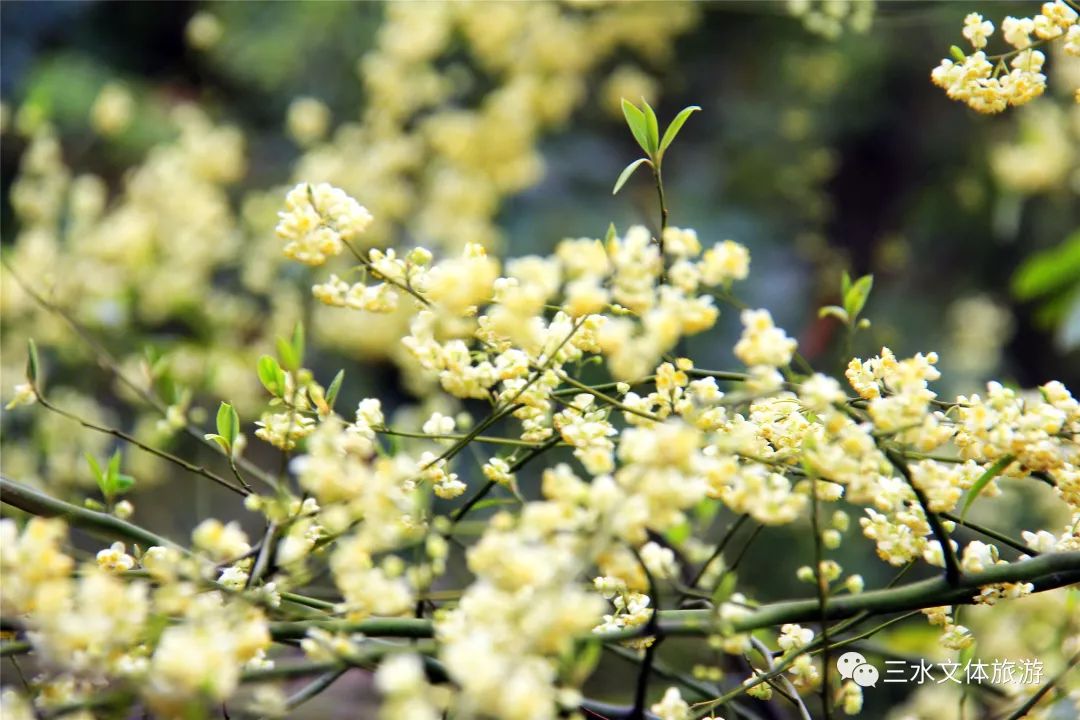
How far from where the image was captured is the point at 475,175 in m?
1.27

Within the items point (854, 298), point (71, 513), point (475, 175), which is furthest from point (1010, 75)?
point (475, 175)

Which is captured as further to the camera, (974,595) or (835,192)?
(835,192)

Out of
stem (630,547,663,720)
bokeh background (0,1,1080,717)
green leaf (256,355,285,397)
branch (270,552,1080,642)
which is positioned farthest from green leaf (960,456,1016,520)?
bokeh background (0,1,1080,717)

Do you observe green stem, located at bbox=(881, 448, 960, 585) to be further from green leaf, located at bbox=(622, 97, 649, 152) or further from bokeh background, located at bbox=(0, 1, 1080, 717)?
bokeh background, located at bbox=(0, 1, 1080, 717)

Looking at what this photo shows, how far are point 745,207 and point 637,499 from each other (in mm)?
1220

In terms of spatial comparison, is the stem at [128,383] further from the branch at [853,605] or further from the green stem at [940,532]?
the green stem at [940,532]

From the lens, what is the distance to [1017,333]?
168 cm

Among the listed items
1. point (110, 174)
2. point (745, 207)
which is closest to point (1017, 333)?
point (745, 207)

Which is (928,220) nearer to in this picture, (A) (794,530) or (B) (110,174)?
(A) (794,530)

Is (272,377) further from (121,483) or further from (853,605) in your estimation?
(853,605)

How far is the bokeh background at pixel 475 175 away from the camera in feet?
3.93

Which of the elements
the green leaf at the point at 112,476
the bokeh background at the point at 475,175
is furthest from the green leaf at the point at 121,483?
the bokeh background at the point at 475,175

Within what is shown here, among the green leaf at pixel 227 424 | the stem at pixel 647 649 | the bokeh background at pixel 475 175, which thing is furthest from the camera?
the bokeh background at pixel 475 175

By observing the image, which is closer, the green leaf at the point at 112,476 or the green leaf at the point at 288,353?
the green leaf at the point at 288,353
